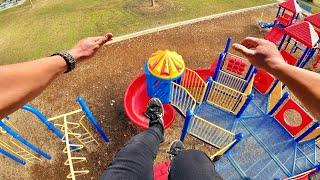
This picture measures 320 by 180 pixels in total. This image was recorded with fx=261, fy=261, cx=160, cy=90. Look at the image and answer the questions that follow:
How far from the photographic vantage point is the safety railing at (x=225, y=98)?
7.71 metres

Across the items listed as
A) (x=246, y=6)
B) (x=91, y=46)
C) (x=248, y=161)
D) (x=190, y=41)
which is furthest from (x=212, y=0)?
(x=91, y=46)

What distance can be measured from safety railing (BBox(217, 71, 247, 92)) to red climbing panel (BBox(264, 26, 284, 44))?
3.93 meters

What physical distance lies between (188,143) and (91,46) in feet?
16.9

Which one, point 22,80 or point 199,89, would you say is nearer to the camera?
point 22,80

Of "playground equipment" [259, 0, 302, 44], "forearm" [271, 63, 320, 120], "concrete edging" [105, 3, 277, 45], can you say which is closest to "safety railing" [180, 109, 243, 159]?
"forearm" [271, 63, 320, 120]

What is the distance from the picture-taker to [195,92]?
895cm

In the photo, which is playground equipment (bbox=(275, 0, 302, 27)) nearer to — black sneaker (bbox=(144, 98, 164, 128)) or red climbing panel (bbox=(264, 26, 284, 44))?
red climbing panel (bbox=(264, 26, 284, 44))

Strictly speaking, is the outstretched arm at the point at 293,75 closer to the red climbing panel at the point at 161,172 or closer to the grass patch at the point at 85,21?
the red climbing panel at the point at 161,172

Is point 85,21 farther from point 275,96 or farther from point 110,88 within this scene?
point 275,96

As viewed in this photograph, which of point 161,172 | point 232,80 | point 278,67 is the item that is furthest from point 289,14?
point 278,67

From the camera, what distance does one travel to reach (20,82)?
7.63 ft

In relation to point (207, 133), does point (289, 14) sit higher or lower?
higher

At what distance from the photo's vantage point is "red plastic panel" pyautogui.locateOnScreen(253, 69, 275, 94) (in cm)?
869

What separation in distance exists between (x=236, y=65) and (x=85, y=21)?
841 centimetres
